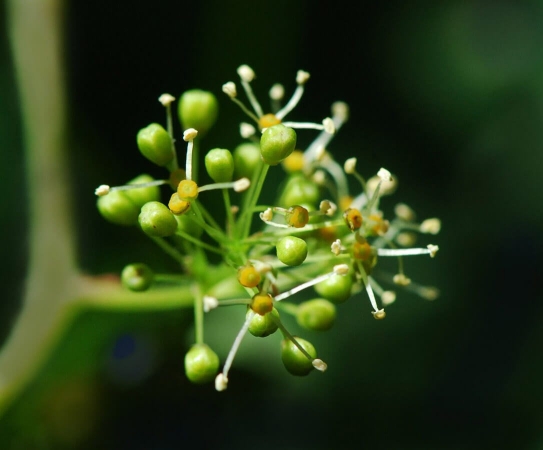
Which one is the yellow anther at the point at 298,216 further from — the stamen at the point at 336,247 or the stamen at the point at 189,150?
the stamen at the point at 189,150

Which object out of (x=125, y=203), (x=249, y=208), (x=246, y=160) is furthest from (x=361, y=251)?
(x=125, y=203)

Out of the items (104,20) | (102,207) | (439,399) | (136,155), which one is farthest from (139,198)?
(439,399)

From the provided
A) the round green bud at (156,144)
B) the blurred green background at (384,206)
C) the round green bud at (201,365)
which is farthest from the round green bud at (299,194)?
the blurred green background at (384,206)

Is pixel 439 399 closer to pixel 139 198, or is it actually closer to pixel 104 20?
pixel 139 198

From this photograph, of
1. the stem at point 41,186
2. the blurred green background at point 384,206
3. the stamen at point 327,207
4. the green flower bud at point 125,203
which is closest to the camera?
the stamen at point 327,207

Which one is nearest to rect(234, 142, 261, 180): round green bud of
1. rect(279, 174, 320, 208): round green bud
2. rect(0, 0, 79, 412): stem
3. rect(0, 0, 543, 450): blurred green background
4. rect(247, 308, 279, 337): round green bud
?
rect(279, 174, 320, 208): round green bud
